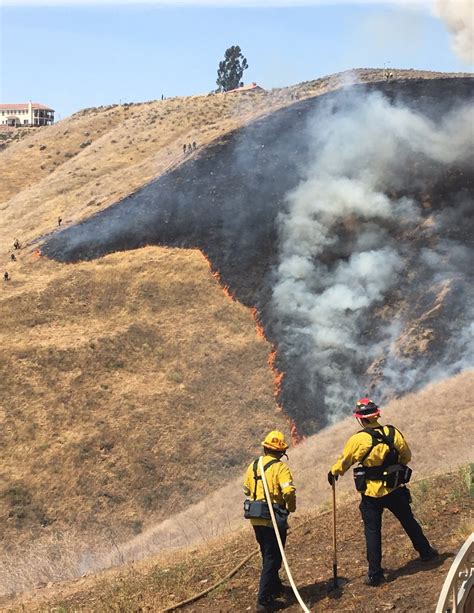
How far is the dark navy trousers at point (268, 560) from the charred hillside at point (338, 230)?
63.1ft

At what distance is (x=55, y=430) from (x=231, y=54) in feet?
249

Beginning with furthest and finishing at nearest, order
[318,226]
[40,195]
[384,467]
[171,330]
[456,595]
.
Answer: [40,195] < [318,226] < [171,330] < [384,467] < [456,595]

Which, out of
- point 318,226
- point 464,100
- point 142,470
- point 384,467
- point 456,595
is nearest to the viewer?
point 456,595

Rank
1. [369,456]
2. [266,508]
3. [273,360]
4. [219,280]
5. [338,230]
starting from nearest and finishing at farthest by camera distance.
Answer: [369,456] → [266,508] → [273,360] → [338,230] → [219,280]

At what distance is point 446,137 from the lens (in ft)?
130

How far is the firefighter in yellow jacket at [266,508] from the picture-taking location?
32.1ft

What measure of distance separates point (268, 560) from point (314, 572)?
129 cm

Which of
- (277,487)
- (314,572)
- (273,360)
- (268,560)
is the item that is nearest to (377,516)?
(277,487)

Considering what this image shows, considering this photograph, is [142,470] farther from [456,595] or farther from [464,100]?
[464,100]

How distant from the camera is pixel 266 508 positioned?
9.79 m

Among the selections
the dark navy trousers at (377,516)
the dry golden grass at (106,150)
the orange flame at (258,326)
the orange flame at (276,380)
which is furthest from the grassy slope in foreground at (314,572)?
the dry golden grass at (106,150)

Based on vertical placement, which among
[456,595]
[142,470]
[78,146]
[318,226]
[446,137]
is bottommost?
[142,470]

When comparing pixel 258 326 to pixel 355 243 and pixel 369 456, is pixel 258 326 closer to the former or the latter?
pixel 355 243

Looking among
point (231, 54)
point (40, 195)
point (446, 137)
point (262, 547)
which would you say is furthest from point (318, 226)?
point (231, 54)
